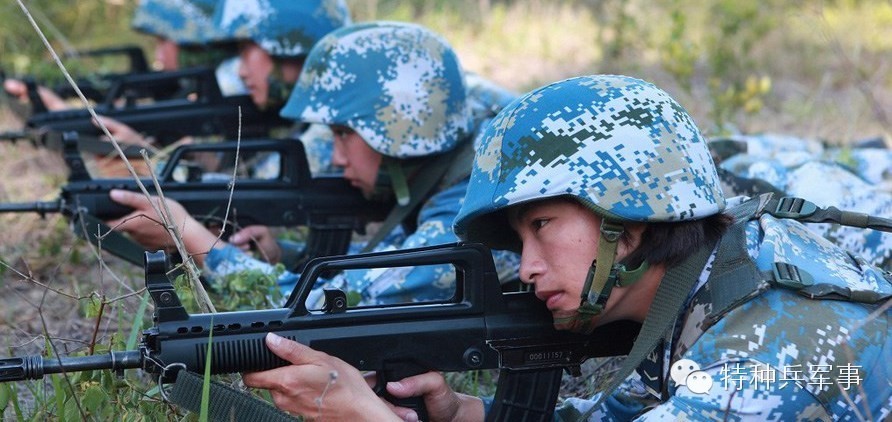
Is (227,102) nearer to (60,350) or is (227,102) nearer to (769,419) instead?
(60,350)

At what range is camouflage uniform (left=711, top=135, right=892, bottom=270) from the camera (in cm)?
402

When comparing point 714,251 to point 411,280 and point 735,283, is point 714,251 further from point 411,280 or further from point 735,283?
point 411,280

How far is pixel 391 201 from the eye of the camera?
4.68 meters

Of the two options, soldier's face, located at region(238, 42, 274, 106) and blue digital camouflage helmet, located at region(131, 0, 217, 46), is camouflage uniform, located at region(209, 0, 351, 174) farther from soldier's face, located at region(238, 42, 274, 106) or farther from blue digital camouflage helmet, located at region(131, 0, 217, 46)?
blue digital camouflage helmet, located at region(131, 0, 217, 46)

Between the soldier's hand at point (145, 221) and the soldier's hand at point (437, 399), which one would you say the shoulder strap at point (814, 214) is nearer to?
the soldier's hand at point (437, 399)

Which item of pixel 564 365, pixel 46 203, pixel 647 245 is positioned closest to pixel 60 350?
pixel 46 203

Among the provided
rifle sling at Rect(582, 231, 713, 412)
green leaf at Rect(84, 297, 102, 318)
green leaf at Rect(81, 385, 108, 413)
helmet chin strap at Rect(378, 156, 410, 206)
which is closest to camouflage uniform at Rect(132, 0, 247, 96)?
helmet chin strap at Rect(378, 156, 410, 206)

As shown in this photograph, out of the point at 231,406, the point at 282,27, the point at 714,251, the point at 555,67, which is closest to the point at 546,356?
the point at 714,251

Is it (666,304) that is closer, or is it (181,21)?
(666,304)

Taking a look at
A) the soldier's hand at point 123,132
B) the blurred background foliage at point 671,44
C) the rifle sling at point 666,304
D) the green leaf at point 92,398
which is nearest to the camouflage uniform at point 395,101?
the green leaf at point 92,398

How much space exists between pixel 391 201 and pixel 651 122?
82.4 inches

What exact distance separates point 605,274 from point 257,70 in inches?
151

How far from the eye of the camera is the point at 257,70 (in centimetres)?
611

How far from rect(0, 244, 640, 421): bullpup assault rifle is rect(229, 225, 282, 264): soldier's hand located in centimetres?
178
